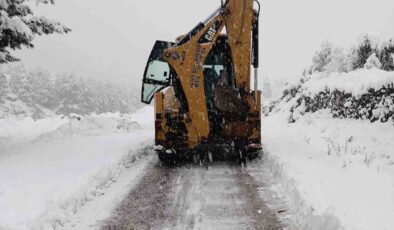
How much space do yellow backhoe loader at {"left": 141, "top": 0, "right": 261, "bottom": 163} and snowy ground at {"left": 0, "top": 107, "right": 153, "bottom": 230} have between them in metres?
1.14

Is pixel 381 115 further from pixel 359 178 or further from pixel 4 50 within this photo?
pixel 4 50

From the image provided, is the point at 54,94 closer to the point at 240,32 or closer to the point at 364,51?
the point at 364,51

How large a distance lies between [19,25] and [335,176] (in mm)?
7851

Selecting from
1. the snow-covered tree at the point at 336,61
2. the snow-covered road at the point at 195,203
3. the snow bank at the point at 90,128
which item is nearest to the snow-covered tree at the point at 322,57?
the snow-covered tree at the point at 336,61

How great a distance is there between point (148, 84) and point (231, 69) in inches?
79.6

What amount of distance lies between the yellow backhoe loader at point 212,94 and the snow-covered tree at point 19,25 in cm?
317

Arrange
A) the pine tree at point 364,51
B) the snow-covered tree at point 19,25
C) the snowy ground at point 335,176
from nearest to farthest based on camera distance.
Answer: the snowy ground at point 335,176, the snow-covered tree at point 19,25, the pine tree at point 364,51

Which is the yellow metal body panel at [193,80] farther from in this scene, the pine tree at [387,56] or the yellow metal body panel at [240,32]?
the pine tree at [387,56]

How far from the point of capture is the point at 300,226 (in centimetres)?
591

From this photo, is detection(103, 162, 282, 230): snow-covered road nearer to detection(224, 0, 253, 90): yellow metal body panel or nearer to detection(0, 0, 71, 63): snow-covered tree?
detection(224, 0, 253, 90): yellow metal body panel

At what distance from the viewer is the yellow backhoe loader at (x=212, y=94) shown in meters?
9.98

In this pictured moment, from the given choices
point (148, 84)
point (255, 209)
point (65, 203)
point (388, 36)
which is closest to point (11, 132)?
point (148, 84)

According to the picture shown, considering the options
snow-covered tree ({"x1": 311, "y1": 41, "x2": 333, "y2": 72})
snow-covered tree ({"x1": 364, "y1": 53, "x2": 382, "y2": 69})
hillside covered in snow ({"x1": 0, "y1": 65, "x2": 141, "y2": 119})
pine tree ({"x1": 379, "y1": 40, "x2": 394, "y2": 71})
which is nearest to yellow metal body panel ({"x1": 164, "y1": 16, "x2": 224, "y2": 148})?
snow-covered tree ({"x1": 364, "y1": 53, "x2": 382, "y2": 69})

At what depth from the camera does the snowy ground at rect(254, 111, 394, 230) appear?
556 cm
